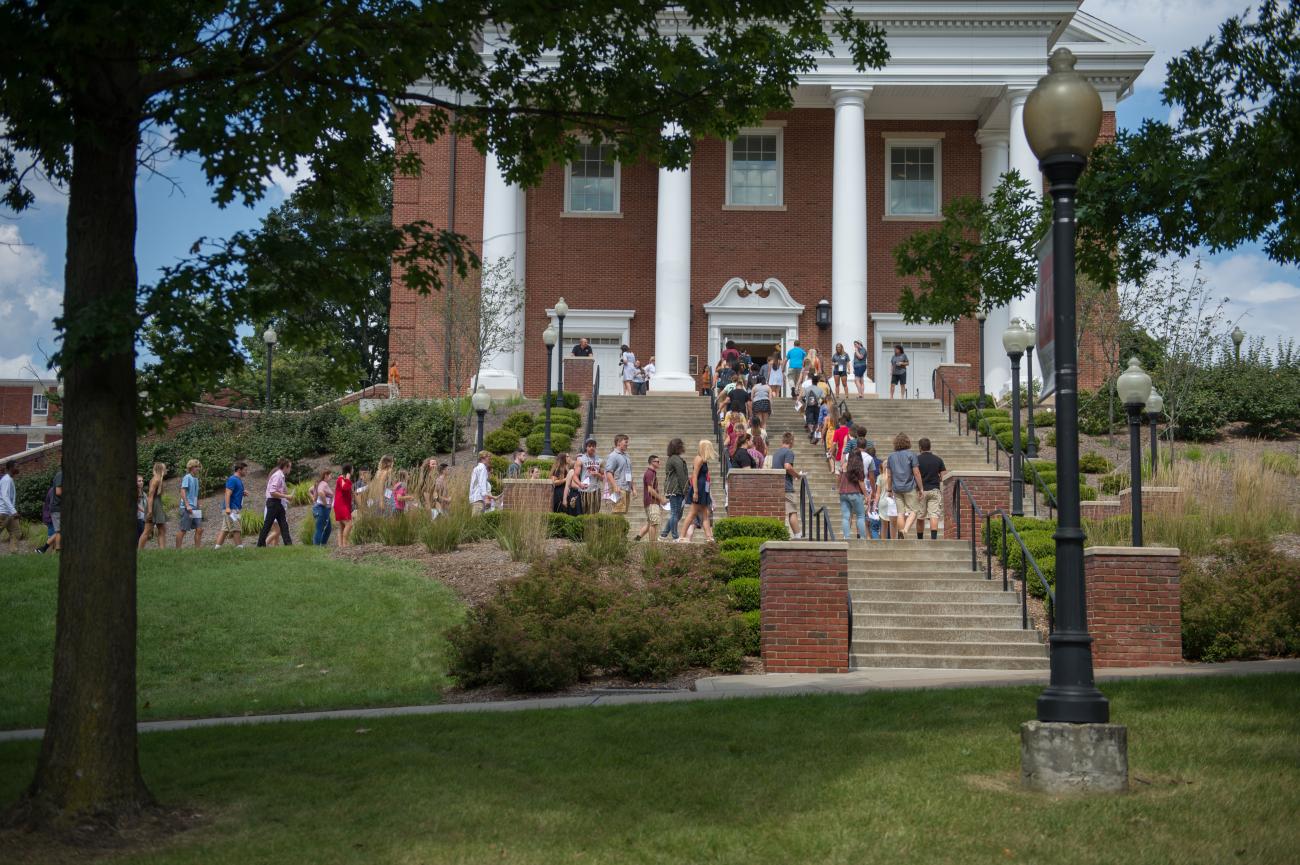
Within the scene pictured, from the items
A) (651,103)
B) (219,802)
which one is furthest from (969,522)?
(219,802)

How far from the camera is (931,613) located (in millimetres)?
15961

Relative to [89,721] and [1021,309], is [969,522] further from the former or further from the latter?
[1021,309]

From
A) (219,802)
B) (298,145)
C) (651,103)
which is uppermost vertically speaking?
(651,103)

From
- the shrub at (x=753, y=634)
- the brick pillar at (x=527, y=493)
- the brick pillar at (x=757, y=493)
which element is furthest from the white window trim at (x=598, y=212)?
the shrub at (x=753, y=634)

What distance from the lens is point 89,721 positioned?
7309 mm

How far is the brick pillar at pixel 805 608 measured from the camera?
1405cm

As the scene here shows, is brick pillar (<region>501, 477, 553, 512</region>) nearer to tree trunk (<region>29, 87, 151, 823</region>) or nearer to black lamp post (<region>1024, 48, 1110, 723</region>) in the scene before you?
tree trunk (<region>29, 87, 151, 823</region>)

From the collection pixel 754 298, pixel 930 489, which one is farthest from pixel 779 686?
pixel 754 298

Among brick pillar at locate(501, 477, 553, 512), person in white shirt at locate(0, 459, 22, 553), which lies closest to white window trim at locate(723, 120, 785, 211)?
brick pillar at locate(501, 477, 553, 512)

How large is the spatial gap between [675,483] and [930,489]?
3.89 meters

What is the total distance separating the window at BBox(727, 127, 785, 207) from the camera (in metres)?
40.5

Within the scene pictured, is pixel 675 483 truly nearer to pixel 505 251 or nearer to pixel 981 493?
pixel 981 493

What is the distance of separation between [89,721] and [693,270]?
33.6 meters

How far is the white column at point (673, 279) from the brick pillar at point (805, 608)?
22735 millimetres
